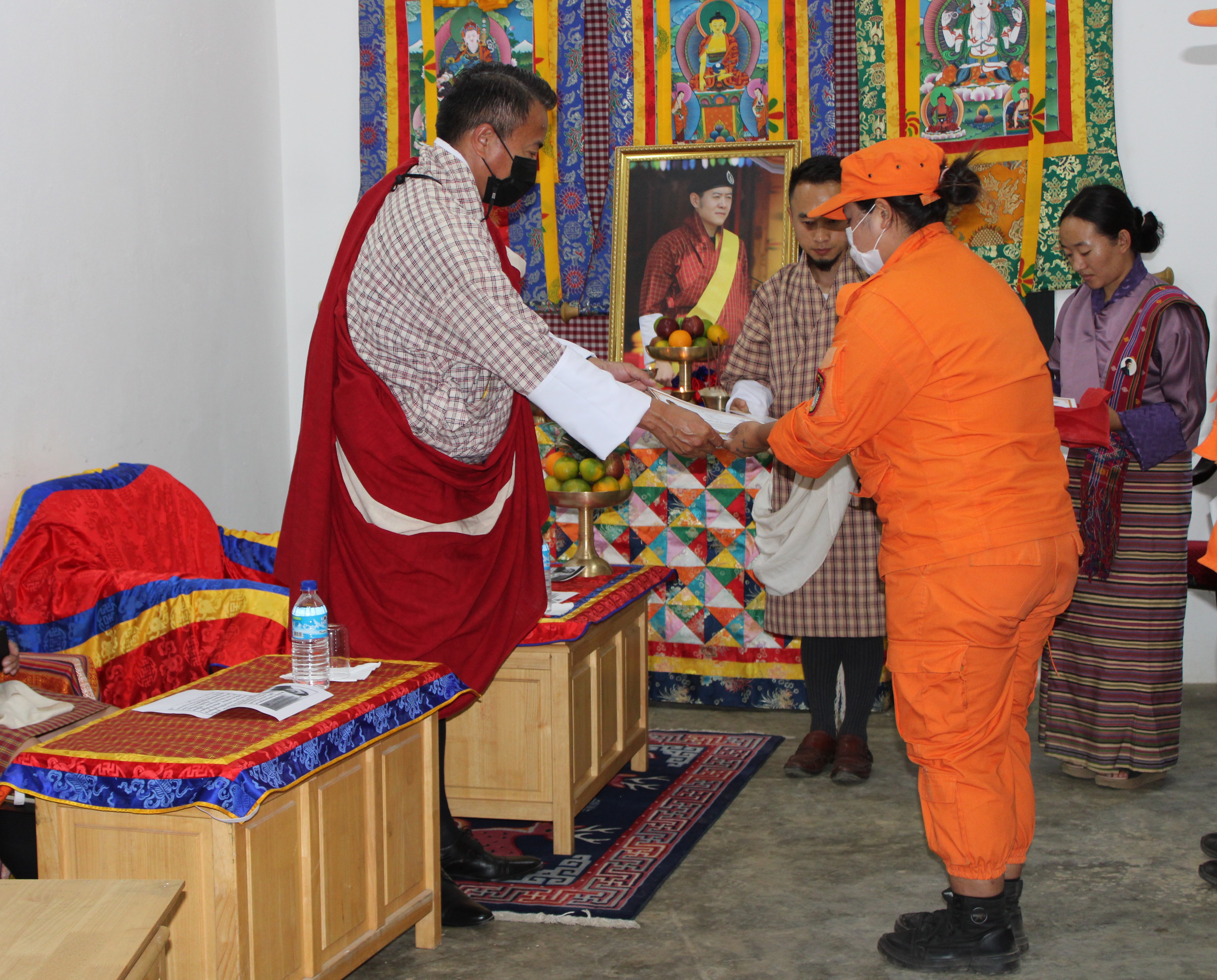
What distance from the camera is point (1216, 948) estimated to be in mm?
2551

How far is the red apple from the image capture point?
477 centimetres

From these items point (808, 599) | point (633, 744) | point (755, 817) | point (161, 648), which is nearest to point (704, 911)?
point (755, 817)

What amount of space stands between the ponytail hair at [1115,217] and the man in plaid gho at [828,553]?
0.69m

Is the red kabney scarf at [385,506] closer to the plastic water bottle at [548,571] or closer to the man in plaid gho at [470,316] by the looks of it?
the man in plaid gho at [470,316]

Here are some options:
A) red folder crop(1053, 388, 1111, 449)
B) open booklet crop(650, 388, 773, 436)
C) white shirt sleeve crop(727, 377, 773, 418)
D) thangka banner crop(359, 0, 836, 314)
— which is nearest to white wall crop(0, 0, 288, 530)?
thangka banner crop(359, 0, 836, 314)

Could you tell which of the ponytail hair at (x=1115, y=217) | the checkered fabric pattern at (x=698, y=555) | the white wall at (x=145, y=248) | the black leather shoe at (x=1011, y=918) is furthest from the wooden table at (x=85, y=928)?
the checkered fabric pattern at (x=698, y=555)

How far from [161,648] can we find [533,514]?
3.42 feet

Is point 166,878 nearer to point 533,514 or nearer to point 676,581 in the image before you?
point 533,514

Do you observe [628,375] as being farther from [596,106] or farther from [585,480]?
[596,106]

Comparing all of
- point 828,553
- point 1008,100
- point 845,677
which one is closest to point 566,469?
point 828,553

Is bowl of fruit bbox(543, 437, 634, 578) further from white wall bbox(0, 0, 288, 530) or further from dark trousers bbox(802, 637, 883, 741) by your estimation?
white wall bbox(0, 0, 288, 530)

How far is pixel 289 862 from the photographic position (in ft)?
6.68

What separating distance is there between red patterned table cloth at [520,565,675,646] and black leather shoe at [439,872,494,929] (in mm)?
644

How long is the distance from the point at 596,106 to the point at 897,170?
303cm
